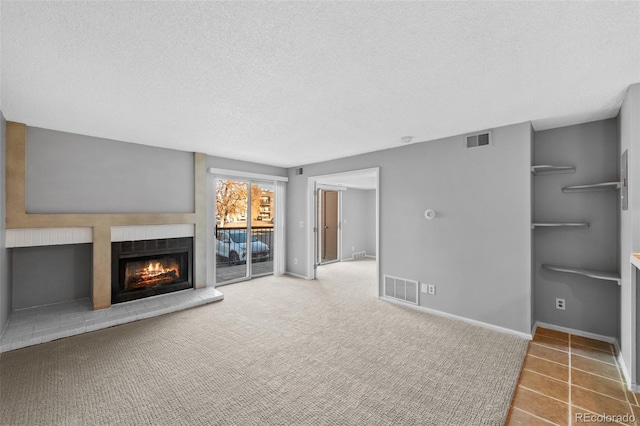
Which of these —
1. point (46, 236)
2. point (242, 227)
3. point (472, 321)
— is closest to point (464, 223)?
point (472, 321)

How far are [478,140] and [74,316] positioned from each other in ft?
18.3

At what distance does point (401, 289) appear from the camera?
4.08 meters

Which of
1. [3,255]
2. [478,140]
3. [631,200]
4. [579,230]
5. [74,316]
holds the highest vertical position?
[478,140]

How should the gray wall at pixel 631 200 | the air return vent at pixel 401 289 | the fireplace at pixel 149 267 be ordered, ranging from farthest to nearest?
the air return vent at pixel 401 289, the fireplace at pixel 149 267, the gray wall at pixel 631 200

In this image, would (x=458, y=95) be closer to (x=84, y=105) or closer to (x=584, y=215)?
(x=584, y=215)

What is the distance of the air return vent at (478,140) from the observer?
3254 mm

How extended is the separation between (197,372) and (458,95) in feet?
11.3

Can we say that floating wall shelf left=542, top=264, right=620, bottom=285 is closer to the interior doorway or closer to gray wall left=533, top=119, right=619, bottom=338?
gray wall left=533, top=119, right=619, bottom=338

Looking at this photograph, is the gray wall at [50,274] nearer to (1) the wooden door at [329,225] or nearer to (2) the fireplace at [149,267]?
(2) the fireplace at [149,267]

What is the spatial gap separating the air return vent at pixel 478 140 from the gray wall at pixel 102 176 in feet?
14.3

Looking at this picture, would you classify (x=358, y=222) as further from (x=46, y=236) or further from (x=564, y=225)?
(x=46, y=236)

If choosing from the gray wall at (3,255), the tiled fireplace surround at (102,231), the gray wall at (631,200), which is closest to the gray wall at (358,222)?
the tiled fireplace surround at (102,231)

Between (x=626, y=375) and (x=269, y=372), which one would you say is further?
(x=269, y=372)

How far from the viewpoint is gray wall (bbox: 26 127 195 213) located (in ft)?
10.9
